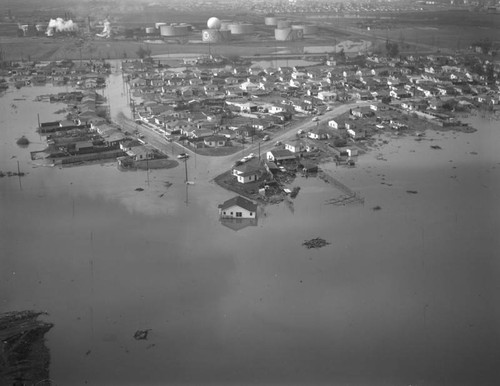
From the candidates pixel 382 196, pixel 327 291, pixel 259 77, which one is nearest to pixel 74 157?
pixel 382 196

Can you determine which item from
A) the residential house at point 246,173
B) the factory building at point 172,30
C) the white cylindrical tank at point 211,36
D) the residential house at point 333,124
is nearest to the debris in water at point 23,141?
the residential house at point 246,173

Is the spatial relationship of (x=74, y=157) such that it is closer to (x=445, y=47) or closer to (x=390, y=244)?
(x=390, y=244)

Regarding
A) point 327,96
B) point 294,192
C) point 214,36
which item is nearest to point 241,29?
point 214,36

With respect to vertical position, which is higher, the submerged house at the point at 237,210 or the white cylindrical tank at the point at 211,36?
the white cylindrical tank at the point at 211,36

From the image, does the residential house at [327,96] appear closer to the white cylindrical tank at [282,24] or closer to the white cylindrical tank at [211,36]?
the white cylindrical tank at [211,36]

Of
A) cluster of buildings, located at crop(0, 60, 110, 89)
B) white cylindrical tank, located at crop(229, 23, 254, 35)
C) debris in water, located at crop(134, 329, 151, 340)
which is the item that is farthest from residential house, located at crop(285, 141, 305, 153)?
white cylindrical tank, located at crop(229, 23, 254, 35)

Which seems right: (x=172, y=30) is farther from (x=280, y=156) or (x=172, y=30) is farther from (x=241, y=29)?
(x=280, y=156)
